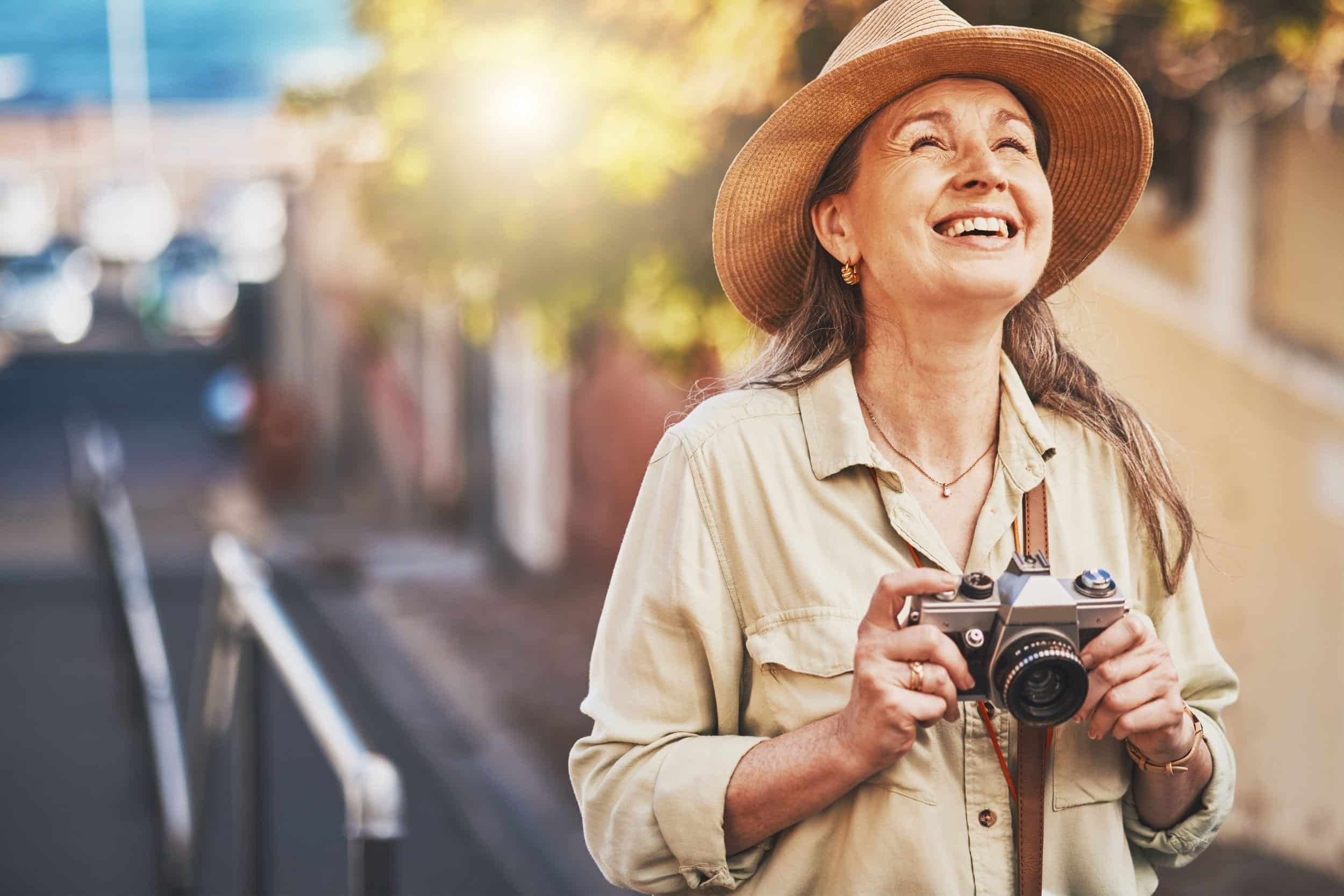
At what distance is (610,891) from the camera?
5.00 metres

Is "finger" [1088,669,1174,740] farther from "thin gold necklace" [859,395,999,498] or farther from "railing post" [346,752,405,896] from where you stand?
"railing post" [346,752,405,896]

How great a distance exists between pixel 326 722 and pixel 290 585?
7.39 metres

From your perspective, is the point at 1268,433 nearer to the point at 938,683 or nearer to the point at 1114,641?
the point at 1114,641

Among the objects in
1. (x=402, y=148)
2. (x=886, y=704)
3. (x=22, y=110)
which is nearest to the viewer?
(x=886, y=704)

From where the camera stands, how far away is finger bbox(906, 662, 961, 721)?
157 cm

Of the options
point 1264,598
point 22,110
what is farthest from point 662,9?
point 22,110

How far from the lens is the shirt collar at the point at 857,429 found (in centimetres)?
179

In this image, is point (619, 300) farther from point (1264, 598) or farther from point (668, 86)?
point (1264, 598)

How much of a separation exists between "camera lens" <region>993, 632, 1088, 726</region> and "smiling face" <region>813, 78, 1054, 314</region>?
441 mm

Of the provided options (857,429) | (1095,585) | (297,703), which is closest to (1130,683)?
(1095,585)

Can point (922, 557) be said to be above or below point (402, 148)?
below

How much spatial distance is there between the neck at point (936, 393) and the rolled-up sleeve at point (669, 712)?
0.29 meters

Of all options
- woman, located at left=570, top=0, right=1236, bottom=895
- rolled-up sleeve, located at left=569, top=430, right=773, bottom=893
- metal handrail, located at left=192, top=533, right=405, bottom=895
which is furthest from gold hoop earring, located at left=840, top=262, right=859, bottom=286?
metal handrail, located at left=192, top=533, right=405, bottom=895

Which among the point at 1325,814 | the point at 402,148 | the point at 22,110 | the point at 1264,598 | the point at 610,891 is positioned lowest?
the point at 610,891
